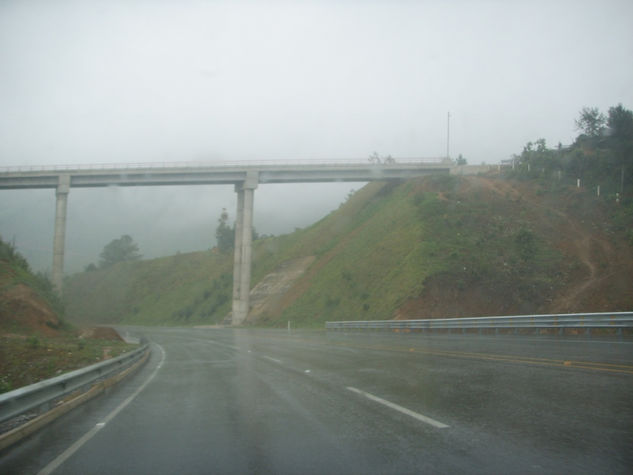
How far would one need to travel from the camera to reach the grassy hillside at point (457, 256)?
38969 mm

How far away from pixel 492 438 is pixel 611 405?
8.14 ft

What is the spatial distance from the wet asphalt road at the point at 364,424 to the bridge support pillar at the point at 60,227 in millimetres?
54416

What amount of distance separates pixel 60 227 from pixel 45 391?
5888cm

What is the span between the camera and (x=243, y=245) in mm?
62094

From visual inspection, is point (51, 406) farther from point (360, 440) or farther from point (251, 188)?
point (251, 188)

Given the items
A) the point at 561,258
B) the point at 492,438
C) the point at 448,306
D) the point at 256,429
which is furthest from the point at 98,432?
the point at 561,258

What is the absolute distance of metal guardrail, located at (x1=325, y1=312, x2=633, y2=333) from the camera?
64.6 ft

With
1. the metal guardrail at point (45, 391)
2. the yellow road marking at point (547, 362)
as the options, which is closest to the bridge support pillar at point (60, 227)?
the metal guardrail at point (45, 391)

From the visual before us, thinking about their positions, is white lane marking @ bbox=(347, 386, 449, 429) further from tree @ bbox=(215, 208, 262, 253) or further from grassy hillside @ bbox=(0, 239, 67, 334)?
tree @ bbox=(215, 208, 262, 253)

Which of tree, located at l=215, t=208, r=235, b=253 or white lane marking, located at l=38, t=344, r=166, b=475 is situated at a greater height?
tree, located at l=215, t=208, r=235, b=253

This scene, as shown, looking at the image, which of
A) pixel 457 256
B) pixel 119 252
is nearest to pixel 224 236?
pixel 119 252

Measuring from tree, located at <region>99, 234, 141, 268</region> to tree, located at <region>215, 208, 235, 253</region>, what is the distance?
30.6 metres

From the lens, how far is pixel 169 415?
8539 millimetres

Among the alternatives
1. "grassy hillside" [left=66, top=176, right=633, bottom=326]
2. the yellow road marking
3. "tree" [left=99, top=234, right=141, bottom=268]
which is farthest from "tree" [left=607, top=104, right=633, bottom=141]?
"tree" [left=99, top=234, right=141, bottom=268]
